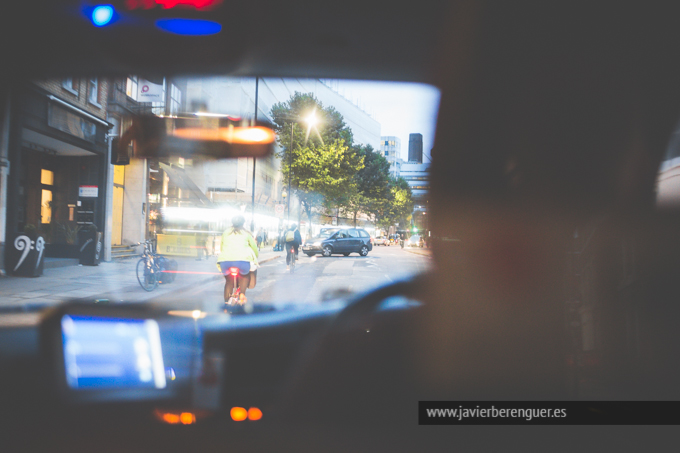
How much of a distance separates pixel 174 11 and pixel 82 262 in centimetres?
1406

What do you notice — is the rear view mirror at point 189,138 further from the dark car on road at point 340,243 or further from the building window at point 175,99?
the dark car on road at point 340,243

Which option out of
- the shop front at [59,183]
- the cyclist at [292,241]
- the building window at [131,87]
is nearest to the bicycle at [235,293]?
the building window at [131,87]

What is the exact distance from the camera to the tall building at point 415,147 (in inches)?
94.1

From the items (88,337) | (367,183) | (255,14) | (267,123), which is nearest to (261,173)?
(267,123)

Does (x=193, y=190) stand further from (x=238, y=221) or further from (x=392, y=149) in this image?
(x=238, y=221)

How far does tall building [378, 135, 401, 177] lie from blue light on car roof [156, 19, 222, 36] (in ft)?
3.56

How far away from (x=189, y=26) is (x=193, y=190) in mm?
1272

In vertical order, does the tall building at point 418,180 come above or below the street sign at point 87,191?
below

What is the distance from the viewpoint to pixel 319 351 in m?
1.51

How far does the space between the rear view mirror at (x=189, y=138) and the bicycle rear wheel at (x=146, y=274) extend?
8137 millimetres

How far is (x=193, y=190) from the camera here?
3336mm

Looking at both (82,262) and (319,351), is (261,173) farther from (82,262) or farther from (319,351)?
(82,262)

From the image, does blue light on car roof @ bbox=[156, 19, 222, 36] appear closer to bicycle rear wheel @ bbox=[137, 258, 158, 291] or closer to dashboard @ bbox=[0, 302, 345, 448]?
dashboard @ bbox=[0, 302, 345, 448]

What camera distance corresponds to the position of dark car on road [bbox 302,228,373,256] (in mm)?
27281
